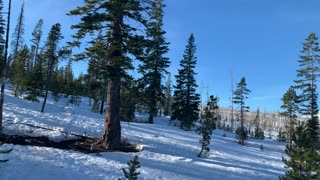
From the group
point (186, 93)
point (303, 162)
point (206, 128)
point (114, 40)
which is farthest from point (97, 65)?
point (186, 93)

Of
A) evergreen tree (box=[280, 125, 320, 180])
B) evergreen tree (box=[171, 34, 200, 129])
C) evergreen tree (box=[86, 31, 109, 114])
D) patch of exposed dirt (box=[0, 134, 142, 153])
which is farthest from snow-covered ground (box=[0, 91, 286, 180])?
evergreen tree (box=[171, 34, 200, 129])

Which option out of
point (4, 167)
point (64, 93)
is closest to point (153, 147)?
point (4, 167)

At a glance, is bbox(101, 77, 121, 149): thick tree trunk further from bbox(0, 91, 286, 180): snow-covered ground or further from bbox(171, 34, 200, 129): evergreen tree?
bbox(171, 34, 200, 129): evergreen tree

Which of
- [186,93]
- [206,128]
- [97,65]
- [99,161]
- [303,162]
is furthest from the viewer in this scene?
[186,93]

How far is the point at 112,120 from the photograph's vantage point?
60.7 ft

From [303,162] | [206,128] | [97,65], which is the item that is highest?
[97,65]

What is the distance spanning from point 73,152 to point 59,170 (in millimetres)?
3347

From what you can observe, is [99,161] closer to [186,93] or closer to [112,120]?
[112,120]

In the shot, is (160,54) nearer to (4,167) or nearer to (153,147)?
(153,147)

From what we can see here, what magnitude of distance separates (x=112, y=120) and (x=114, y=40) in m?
Answer: 4.62

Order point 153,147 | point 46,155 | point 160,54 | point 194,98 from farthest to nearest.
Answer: point 194,98
point 160,54
point 153,147
point 46,155

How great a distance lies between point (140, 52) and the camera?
62.5 feet

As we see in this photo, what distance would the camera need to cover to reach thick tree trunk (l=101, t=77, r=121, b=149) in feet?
60.1

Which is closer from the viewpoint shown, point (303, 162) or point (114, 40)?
point (303, 162)
